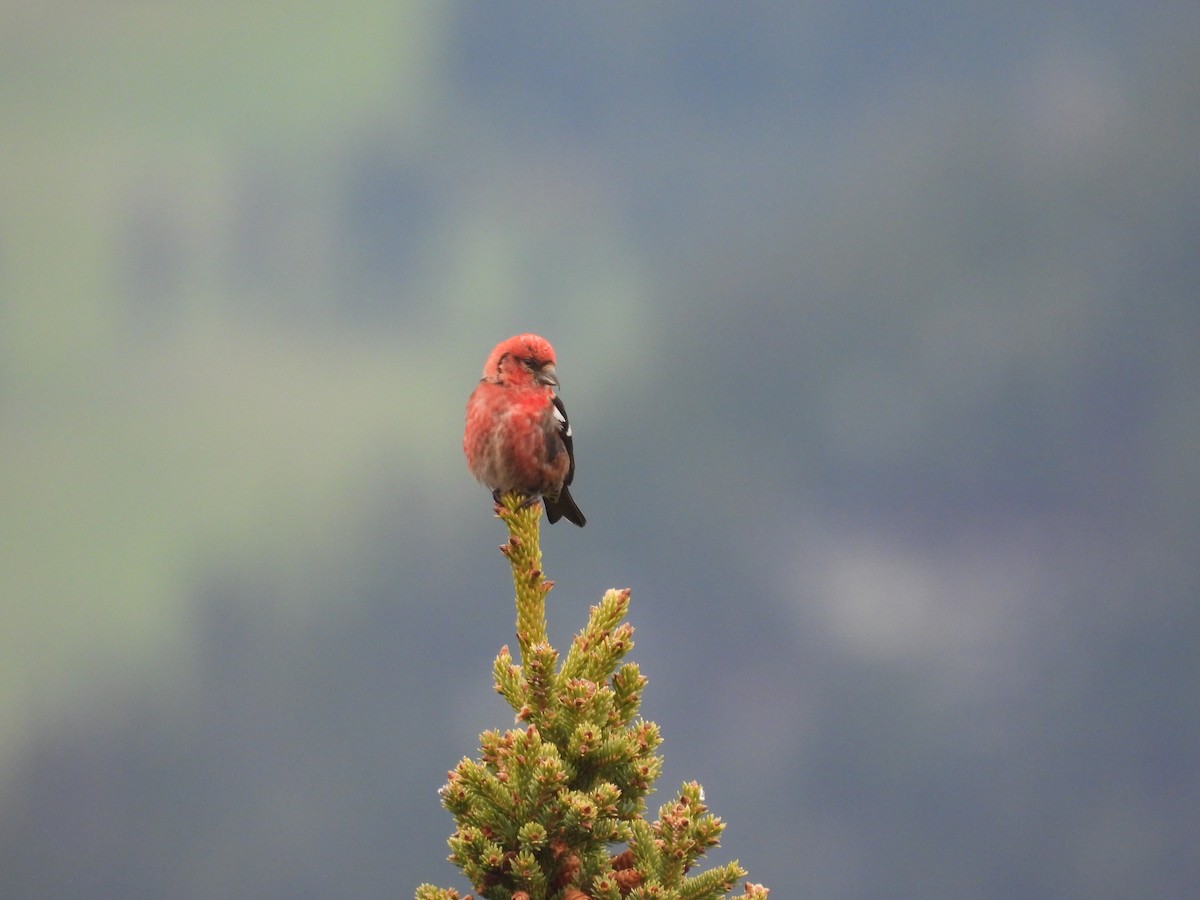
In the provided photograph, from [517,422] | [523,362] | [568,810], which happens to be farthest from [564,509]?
[568,810]

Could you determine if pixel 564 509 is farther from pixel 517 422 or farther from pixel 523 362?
pixel 523 362

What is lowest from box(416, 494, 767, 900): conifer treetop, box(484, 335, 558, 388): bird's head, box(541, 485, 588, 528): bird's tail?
box(416, 494, 767, 900): conifer treetop

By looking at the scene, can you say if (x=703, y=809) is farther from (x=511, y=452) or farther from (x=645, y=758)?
(x=511, y=452)

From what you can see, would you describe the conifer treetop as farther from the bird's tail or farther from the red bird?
the bird's tail

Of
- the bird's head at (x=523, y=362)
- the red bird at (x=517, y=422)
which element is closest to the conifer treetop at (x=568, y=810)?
the red bird at (x=517, y=422)

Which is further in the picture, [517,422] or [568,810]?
[517,422]

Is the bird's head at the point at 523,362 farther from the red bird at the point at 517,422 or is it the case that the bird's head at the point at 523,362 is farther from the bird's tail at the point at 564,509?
the bird's tail at the point at 564,509

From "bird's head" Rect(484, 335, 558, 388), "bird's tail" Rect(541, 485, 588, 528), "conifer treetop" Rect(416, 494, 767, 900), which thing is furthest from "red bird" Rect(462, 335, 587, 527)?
"conifer treetop" Rect(416, 494, 767, 900)

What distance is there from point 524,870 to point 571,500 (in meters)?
2.73

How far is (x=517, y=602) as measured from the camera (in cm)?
623

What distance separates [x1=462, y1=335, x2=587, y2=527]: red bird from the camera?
6.84 m

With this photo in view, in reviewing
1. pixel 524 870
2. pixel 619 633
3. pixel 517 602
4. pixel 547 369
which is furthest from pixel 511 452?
pixel 524 870

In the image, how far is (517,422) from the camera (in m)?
6.89

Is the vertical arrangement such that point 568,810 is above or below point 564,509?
below
